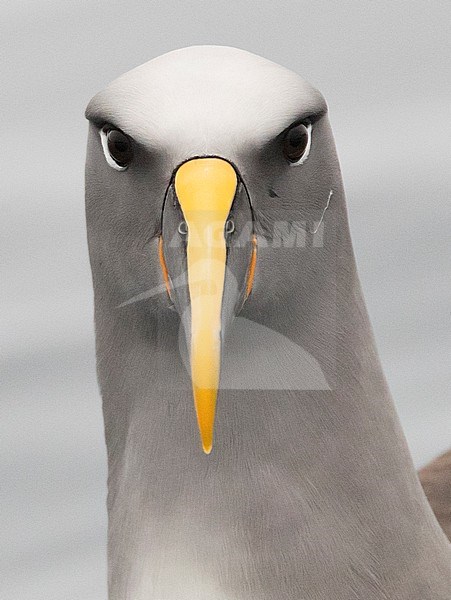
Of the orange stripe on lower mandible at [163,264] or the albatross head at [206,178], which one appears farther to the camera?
the orange stripe on lower mandible at [163,264]

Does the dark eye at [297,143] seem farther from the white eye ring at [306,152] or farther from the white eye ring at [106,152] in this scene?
the white eye ring at [106,152]

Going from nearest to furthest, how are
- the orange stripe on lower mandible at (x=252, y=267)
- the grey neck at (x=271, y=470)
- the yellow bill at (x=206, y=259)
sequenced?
1. the yellow bill at (x=206, y=259)
2. the orange stripe on lower mandible at (x=252, y=267)
3. the grey neck at (x=271, y=470)

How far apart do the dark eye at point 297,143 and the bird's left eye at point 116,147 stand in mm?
215

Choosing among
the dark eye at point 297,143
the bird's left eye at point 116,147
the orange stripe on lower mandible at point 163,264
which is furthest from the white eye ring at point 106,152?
the dark eye at point 297,143

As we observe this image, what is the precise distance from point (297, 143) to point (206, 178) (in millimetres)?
198

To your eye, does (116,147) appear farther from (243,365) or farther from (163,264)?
(243,365)

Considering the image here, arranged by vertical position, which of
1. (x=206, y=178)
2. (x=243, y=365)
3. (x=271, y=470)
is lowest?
(x=271, y=470)

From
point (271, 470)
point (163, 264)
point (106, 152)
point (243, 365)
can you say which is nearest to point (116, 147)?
point (106, 152)

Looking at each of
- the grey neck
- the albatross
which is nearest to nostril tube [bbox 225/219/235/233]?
the albatross

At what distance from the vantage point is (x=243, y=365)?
2014 mm

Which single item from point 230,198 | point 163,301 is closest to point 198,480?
point 163,301

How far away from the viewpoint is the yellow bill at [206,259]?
1.75m

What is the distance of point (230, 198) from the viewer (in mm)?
1780

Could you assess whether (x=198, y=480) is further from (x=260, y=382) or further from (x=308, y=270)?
(x=308, y=270)
